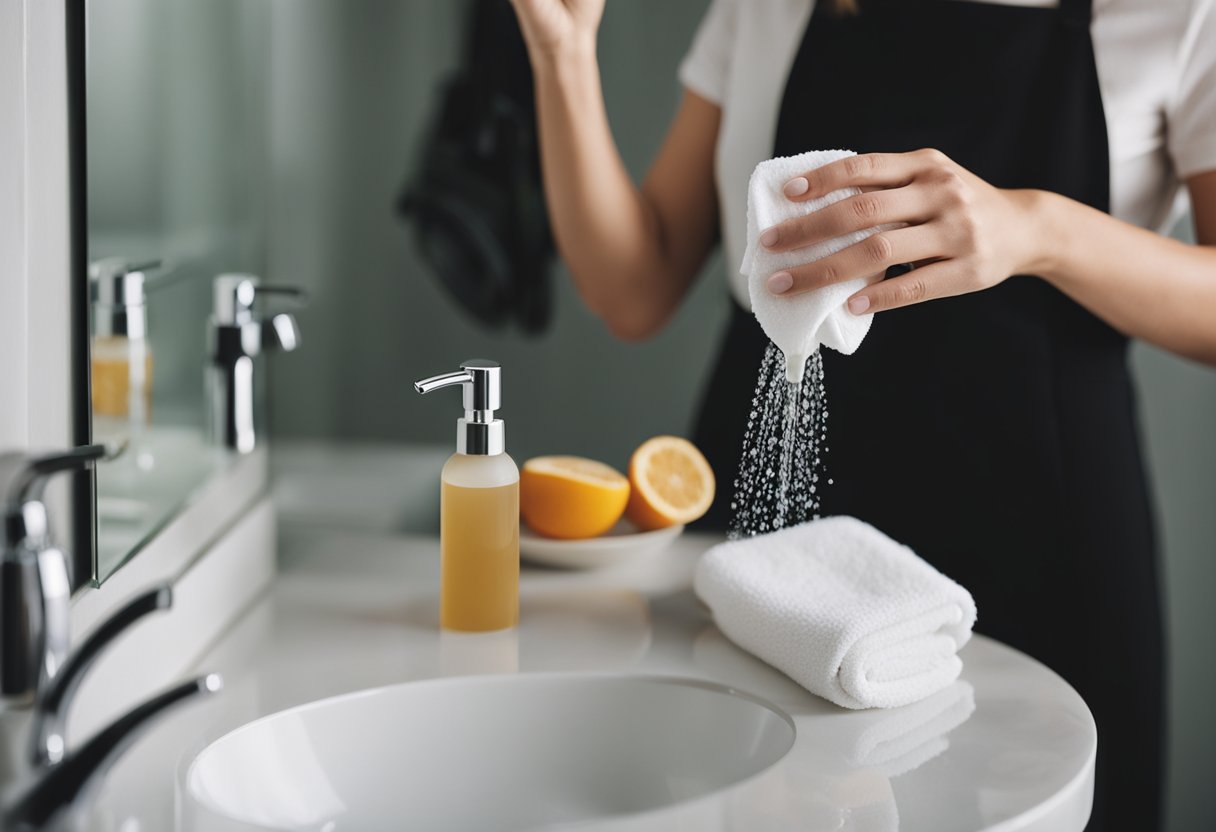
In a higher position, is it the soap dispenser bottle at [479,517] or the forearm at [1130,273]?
the forearm at [1130,273]

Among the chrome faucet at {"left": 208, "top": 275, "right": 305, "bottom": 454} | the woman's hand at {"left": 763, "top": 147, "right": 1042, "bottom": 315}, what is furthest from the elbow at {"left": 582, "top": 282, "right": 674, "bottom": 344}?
the woman's hand at {"left": 763, "top": 147, "right": 1042, "bottom": 315}

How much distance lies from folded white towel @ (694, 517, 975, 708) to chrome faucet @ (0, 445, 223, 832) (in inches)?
16.0

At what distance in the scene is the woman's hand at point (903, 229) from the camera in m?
0.74

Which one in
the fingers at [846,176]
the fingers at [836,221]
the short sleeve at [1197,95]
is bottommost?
the fingers at [836,221]

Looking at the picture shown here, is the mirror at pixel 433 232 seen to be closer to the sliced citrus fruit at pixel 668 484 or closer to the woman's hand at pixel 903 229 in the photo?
the sliced citrus fruit at pixel 668 484

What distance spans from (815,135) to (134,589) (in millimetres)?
693

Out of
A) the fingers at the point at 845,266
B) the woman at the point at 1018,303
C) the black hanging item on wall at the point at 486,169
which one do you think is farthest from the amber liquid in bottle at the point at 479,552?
the black hanging item on wall at the point at 486,169

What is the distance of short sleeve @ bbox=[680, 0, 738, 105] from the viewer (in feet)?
A: 4.09

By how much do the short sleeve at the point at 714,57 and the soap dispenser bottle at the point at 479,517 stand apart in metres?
0.51

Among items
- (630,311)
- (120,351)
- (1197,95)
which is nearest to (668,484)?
(630,311)

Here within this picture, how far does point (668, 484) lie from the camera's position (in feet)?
3.47

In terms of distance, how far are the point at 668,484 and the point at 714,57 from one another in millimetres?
460

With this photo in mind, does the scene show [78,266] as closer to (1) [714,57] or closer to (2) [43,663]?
(2) [43,663]

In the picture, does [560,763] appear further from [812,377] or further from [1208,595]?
[1208,595]
